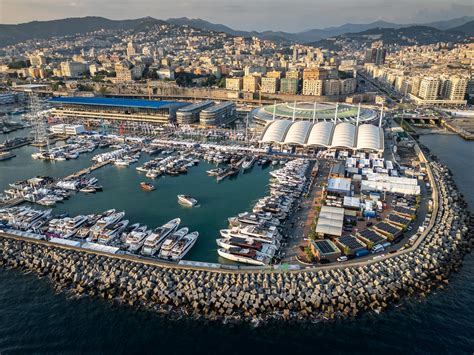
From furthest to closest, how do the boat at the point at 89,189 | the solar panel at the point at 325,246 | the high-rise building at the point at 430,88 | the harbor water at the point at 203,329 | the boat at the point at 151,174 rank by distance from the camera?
the high-rise building at the point at 430,88 < the boat at the point at 151,174 < the boat at the point at 89,189 < the solar panel at the point at 325,246 < the harbor water at the point at 203,329

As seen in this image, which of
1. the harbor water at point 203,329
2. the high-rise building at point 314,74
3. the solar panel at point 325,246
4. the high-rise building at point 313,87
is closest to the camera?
the harbor water at point 203,329

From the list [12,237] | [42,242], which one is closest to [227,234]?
[42,242]

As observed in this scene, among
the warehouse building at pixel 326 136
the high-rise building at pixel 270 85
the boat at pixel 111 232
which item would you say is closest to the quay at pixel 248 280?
the boat at pixel 111 232

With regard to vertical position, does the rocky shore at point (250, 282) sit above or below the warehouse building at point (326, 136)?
below

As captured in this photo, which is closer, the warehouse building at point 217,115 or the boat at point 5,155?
the boat at point 5,155

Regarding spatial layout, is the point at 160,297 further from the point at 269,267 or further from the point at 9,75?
the point at 9,75

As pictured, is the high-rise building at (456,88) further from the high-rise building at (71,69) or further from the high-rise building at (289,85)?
the high-rise building at (71,69)

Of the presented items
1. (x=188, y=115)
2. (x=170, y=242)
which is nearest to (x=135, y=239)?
(x=170, y=242)
